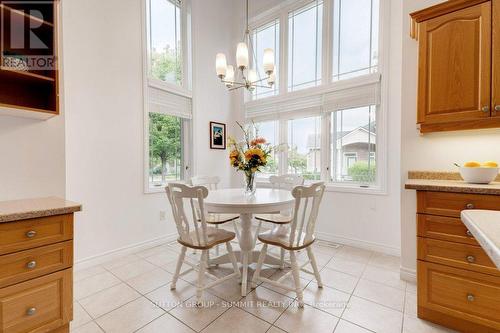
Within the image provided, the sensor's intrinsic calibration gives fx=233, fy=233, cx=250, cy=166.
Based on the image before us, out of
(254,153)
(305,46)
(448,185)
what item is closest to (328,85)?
(305,46)

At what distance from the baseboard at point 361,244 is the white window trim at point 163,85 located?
2266 mm

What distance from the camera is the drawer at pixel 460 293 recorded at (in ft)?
4.62

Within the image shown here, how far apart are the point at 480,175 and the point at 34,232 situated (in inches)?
113

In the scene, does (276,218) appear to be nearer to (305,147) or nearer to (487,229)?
(305,147)

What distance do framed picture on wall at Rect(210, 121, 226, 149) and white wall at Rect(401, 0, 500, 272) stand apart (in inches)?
108

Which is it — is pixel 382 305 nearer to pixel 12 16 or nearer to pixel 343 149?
pixel 343 149

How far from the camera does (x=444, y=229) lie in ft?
5.09

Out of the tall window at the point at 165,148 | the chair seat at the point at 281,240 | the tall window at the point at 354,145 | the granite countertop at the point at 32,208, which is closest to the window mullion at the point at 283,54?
the tall window at the point at 354,145

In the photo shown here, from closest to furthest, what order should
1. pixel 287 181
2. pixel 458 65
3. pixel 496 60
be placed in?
pixel 496 60
pixel 458 65
pixel 287 181

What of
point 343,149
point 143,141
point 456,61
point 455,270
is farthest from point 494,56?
point 143,141

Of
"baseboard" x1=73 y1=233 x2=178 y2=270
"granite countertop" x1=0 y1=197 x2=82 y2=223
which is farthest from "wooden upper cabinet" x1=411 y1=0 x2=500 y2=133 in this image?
"baseboard" x1=73 y1=233 x2=178 y2=270

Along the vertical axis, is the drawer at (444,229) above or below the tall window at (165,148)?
below

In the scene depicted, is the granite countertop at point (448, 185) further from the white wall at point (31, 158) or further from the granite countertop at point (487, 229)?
the white wall at point (31, 158)

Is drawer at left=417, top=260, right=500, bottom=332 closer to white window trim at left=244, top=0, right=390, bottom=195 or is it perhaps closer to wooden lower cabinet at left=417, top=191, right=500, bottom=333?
wooden lower cabinet at left=417, top=191, right=500, bottom=333
